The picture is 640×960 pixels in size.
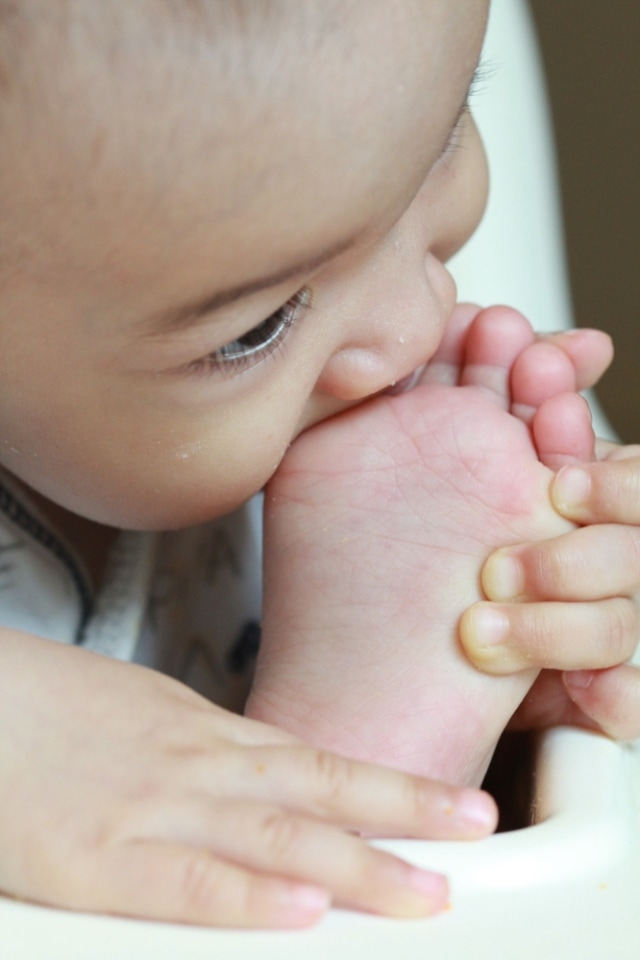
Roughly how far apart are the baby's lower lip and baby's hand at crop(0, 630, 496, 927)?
0.78ft

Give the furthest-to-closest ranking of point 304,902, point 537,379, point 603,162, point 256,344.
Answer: point 603,162, point 537,379, point 256,344, point 304,902

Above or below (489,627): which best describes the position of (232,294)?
above

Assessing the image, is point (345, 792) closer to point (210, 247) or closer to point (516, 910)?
point (516, 910)

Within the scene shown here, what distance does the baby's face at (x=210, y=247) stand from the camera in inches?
14.8

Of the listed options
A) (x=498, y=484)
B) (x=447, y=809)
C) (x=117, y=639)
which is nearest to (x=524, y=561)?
(x=498, y=484)

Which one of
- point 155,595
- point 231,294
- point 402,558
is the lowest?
point 155,595

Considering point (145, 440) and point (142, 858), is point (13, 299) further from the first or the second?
point (142, 858)

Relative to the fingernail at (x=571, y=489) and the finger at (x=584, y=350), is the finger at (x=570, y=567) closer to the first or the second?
the fingernail at (x=571, y=489)

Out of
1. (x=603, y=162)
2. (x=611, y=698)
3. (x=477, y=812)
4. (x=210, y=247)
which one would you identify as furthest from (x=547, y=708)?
(x=603, y=162)

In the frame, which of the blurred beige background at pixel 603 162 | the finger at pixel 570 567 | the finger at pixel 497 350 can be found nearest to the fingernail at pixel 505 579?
the finger at pixel 570 567

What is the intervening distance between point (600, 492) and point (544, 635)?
0.08 m

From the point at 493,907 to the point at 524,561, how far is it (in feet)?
0.58

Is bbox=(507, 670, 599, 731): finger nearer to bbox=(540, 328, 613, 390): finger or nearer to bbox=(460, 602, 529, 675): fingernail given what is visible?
bbox=(460, 602, 529, 675): fingernail

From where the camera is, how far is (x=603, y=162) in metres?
1.35
